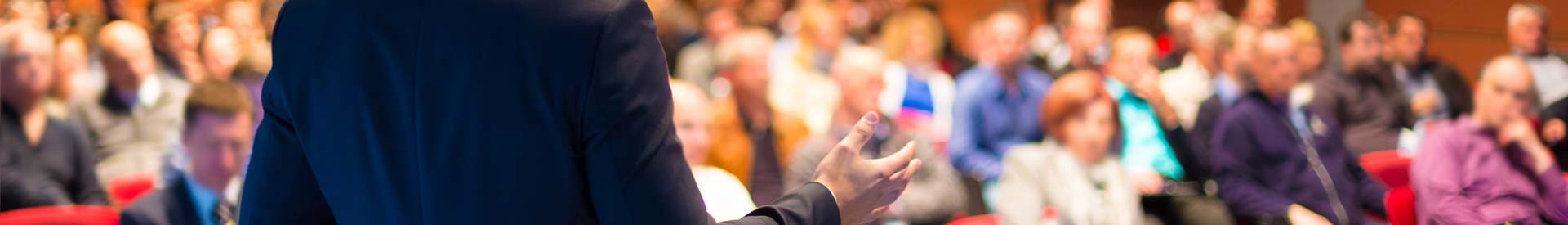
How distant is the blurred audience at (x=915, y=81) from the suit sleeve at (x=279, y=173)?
105 inches

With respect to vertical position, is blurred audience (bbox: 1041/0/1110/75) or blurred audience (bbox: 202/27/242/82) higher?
blurred audience (bbox: 1041/0/1110/75)

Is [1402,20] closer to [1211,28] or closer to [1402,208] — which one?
[1211,28]

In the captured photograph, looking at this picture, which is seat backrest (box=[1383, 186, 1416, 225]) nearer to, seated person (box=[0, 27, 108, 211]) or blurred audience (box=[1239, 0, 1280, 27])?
blurred audience (box=[1239, 0, 1280, 27])

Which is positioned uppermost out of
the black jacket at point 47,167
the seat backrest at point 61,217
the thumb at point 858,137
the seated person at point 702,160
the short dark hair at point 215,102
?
the thumb at point 858,137

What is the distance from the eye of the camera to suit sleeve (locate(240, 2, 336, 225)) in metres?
0.95

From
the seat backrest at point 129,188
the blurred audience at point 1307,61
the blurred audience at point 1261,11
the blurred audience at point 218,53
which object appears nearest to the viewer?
the seat backrest at point 129,188

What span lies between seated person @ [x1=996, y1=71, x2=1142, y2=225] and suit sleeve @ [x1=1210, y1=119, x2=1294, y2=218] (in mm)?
356

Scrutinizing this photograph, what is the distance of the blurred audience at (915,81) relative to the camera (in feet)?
14.3

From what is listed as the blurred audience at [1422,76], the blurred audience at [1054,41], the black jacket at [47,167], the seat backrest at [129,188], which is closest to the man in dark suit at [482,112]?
the seat backrest at [129,188]

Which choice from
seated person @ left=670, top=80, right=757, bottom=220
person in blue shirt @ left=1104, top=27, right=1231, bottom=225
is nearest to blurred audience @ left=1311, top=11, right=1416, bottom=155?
person in blue shirt @ left=1104, top=27, right=1231, bottom=225

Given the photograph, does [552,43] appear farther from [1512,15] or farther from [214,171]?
[1512,15]

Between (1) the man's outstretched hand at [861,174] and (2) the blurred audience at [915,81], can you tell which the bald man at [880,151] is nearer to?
(2) the blurred audience at [915,81]

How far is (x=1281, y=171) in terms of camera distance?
3.52m

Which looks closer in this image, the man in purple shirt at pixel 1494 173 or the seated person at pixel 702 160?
the seated person at pixel 702 160
